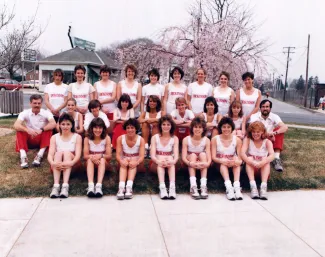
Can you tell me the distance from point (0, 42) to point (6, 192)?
6.04 metres

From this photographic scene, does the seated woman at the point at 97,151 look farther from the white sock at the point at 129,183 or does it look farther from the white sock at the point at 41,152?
the white sock at the point at 41,152

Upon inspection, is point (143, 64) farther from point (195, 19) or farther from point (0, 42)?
point (0, 42)

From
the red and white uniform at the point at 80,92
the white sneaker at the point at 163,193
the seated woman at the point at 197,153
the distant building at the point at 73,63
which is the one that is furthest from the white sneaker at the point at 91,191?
the distant building at the point at 73,63

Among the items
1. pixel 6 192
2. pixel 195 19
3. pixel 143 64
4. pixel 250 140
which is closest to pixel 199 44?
pixel 195 19

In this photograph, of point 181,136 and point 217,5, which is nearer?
point 181,136

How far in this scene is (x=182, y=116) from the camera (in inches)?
252

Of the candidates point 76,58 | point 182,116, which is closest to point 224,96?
point 182,116

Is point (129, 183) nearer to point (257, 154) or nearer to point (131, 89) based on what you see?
point (257, 154)

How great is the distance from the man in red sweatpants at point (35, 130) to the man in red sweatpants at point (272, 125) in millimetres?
3586

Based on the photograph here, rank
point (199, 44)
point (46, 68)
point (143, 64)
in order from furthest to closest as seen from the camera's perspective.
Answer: point (46, 68), point (143, 64), point (199, 44)

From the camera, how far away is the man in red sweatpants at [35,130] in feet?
19.9

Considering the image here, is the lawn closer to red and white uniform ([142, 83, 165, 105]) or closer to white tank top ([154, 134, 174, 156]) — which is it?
white tank top ([154, 134, 174, 156])

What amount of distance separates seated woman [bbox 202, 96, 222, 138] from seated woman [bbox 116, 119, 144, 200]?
4.67ft

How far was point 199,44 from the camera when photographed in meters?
14.6
